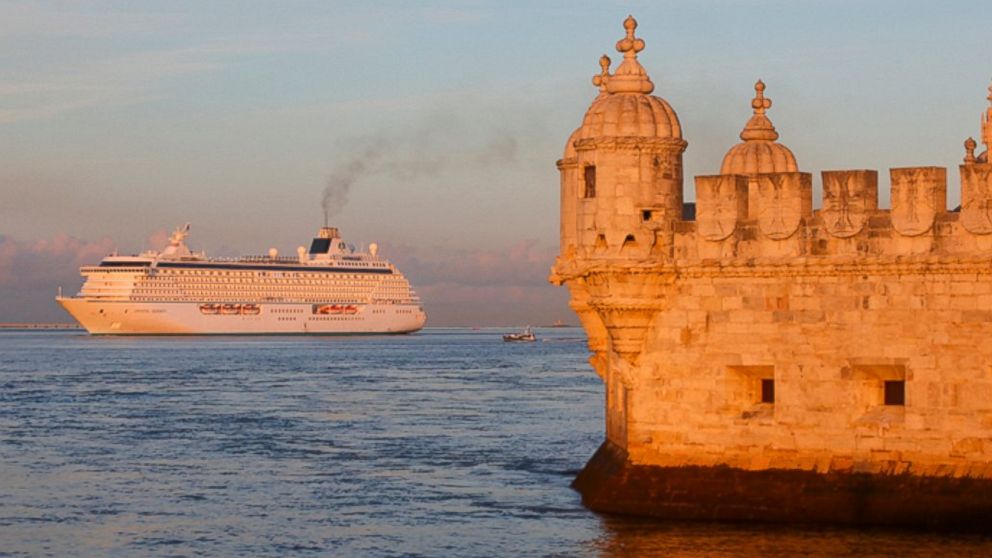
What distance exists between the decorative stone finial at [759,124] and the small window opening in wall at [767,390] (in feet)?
22.2

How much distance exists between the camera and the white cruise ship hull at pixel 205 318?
558 ft

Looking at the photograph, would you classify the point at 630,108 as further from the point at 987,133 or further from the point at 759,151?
the point at 987,133

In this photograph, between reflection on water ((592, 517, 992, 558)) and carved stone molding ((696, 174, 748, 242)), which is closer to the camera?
reflection on water ((592, 517, 992, 558))

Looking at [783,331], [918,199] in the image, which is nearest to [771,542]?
[783,331]

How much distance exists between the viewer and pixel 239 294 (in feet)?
574

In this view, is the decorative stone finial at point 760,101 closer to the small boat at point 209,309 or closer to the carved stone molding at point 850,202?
the carved stone molding at point 850,202

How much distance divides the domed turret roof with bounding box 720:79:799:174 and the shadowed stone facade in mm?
4263

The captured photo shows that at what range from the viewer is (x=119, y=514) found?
92.2 ft

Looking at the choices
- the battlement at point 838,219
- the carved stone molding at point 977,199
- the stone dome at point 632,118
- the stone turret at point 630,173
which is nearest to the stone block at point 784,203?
the battlement at point 838,219

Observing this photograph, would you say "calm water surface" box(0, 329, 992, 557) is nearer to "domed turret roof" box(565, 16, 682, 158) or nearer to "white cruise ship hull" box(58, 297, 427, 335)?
"domed turret roof" box(565, 16, 682, 158)

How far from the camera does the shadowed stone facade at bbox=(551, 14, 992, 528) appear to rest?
22.2 metres

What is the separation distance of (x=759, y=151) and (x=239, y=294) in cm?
14931

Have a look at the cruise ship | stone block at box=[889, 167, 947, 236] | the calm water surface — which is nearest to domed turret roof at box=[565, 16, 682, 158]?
stone block at box=[889, 167, 947, 236]

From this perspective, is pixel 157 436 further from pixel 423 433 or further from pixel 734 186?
pixel 734 186
